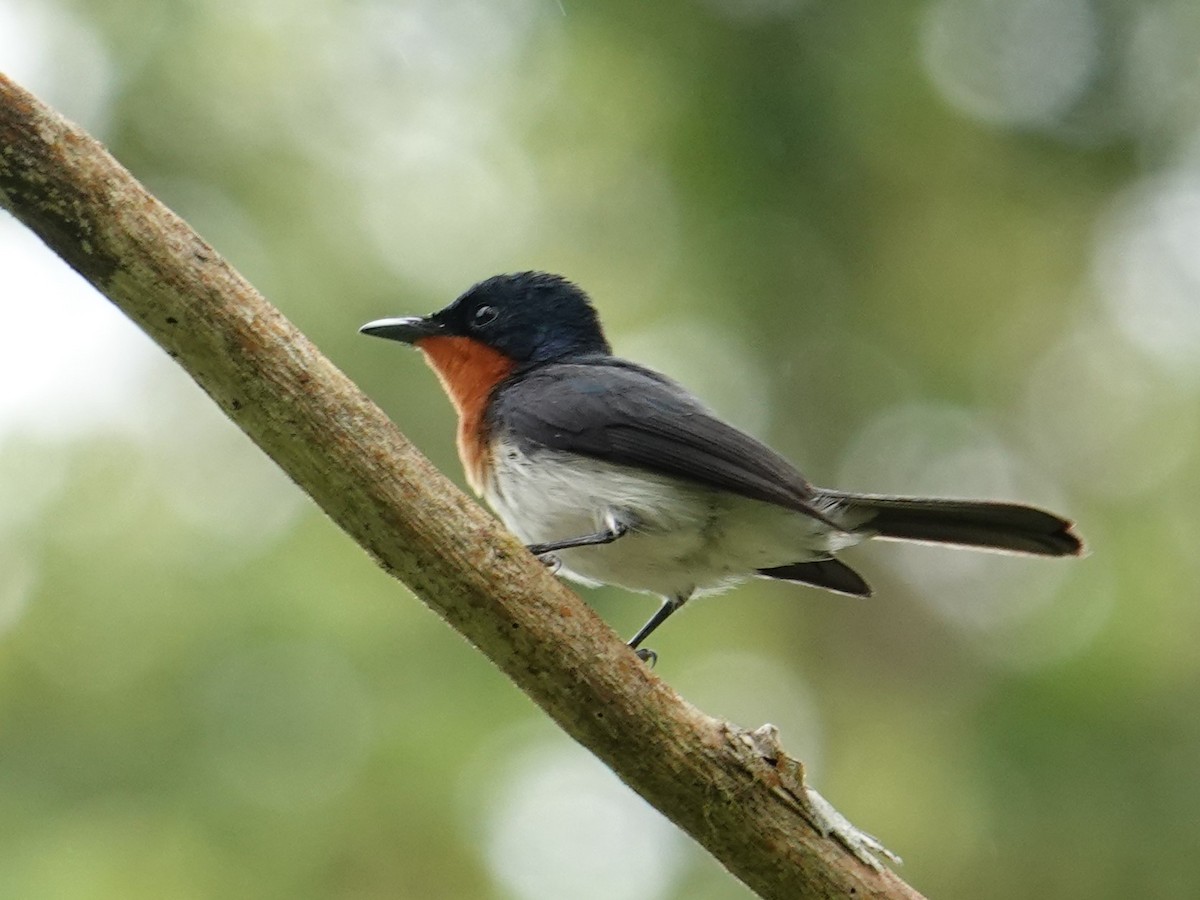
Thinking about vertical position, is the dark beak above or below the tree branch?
above

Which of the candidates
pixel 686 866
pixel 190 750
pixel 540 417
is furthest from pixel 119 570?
pixel 686 866

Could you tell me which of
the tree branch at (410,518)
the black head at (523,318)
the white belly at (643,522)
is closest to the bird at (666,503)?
the white belly at (643,522)

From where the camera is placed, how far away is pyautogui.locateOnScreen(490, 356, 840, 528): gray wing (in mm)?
3713

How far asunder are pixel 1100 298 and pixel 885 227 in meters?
0.97

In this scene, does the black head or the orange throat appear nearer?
the orange throat

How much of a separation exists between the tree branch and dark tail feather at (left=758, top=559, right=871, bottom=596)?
131cm

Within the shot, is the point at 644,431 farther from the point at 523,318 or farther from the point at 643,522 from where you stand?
the point at 523,318

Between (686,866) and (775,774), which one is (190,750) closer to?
(686,866)

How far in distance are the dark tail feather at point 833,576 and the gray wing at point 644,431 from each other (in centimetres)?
34

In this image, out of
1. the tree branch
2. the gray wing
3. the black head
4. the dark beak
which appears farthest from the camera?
the black head

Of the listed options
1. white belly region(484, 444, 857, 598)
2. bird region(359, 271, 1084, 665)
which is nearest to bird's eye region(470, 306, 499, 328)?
bird region(359, 271, 1084, 665)

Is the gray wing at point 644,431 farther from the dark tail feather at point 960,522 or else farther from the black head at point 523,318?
the black head at point 523,318

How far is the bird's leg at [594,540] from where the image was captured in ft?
12.3

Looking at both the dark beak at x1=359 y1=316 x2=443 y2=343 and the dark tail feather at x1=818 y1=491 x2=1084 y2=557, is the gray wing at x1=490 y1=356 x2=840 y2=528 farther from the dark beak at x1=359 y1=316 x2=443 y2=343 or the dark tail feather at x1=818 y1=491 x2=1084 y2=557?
the dark beak at x1=359 y1=316 x2=443 y2=343
